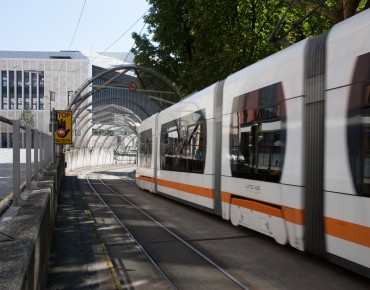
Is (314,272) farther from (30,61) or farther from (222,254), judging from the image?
(30,61)

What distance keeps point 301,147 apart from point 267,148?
112cm

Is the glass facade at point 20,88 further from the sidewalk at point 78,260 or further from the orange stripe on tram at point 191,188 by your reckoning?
the sidewalk at point 78,260

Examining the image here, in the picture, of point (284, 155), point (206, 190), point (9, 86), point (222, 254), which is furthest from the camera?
point (9, 86)

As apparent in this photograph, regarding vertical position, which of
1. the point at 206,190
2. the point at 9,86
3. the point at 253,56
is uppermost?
the point at 9,86

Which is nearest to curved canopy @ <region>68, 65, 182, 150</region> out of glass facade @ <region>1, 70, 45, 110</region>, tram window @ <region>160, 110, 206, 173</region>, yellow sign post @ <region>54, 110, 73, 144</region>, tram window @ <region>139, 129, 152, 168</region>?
yellow sign post @ <region>54, 110, 73, 144</region>

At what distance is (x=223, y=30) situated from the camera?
2195 centimetres

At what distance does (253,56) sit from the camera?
67.5 ft

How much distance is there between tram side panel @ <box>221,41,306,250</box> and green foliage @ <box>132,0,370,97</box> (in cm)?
967

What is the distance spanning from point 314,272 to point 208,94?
5.75 metres

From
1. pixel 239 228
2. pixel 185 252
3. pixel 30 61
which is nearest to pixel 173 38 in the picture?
pixel 239 228

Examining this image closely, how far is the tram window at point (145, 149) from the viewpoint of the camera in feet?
61.8

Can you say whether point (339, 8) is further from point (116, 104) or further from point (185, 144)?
point (116, 104)

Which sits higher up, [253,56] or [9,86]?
[9,86]

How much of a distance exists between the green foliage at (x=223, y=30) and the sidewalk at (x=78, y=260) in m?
10.9
